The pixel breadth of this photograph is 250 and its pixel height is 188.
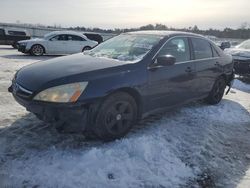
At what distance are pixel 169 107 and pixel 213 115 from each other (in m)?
1.38

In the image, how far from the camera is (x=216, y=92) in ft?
23.6

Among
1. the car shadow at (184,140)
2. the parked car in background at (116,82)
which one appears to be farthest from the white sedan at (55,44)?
the car shadow at (184,140)

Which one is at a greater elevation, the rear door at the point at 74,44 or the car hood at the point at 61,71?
the car hood at the point at 61,71

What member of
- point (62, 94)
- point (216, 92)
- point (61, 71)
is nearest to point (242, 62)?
point (216, 92)

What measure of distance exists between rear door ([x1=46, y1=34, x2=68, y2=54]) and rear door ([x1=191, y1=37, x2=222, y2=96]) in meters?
11.7

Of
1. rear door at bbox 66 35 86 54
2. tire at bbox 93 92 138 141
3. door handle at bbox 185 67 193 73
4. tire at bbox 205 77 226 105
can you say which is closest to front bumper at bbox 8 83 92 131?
tire at bbox 93 92 138 141

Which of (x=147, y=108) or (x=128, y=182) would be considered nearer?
(x=128, y=182)

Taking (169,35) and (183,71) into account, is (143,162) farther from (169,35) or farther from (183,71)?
(169,35)

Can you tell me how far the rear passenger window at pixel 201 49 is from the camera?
20.7ft

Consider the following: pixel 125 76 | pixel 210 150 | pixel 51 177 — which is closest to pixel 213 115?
pixel 210 150

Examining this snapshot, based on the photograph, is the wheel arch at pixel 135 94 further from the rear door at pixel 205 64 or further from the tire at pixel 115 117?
the rear door at pixel 205 64

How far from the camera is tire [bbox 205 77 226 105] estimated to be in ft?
23.2

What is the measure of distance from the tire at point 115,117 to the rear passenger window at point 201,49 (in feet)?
7.08

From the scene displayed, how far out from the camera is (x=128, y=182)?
3.72m
